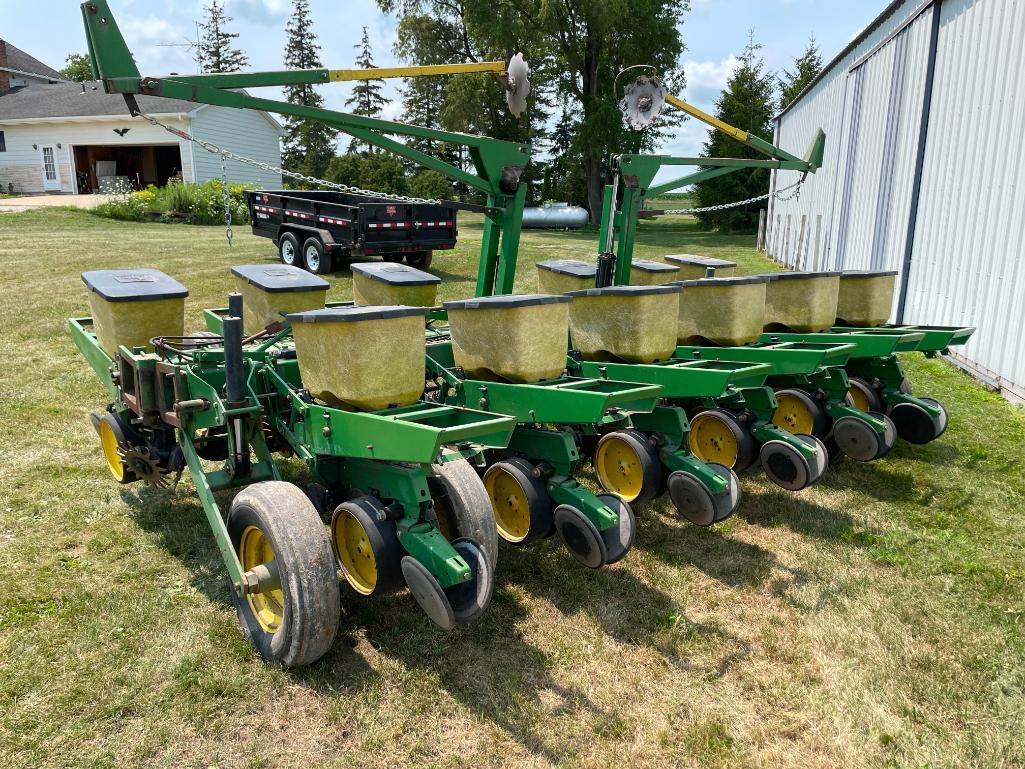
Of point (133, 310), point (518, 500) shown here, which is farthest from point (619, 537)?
point (133, 310)

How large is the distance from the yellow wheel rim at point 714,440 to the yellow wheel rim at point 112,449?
3.56 meters

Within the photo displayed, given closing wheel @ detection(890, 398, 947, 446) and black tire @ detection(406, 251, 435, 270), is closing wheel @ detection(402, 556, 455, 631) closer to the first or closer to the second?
closing wheel @ detection(890, 398, 947, 446)

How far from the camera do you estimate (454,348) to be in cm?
446

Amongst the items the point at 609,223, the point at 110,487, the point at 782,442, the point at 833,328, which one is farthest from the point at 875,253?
the point at 110,487

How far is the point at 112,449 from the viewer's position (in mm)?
5055

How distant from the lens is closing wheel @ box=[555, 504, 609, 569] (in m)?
3.94

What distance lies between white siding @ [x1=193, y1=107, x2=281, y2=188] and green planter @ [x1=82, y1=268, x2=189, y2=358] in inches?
965

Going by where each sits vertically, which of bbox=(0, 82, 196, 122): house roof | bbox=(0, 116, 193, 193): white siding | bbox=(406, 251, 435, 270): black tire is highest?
bbox=(0, 82, 196, 122): house roof

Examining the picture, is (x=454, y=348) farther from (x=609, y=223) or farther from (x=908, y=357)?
(x=908, y=357)

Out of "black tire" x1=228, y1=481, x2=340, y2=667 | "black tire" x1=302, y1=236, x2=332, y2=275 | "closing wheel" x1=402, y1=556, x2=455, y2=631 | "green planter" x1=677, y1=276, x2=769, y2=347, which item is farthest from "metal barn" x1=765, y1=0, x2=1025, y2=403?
"black tire" x1=302, y1=236, x2=332, y2=275

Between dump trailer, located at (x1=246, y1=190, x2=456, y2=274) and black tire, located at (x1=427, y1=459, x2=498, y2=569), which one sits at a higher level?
dump trailer, located at (x1=246, y1=190, x2=456, y2=274)

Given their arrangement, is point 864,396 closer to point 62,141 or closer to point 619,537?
point 619,537

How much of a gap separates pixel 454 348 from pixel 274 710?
6.60 ft

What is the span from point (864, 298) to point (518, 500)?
3.74 meters
